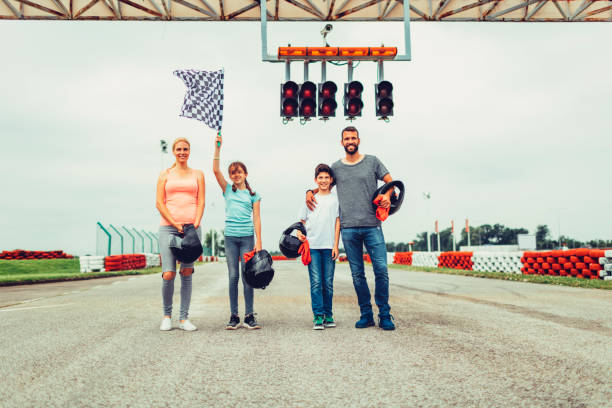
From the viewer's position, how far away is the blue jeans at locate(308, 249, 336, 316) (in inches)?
204

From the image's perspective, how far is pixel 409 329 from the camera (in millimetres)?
4871

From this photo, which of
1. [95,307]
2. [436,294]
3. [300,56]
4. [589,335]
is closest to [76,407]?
[589,335]

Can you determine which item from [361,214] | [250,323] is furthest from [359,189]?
[250,323]

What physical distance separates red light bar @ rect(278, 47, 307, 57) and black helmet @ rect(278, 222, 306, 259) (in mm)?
5771

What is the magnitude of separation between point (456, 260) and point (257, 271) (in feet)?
60.1

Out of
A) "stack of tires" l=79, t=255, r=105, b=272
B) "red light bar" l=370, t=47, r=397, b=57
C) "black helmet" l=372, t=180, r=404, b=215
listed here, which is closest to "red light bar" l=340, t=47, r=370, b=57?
"red light bar" l=370, t=47, r=397, b=57

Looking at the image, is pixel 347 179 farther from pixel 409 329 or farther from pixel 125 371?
pixel 125 371

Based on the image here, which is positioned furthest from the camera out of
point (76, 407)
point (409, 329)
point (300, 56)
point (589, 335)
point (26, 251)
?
point (26, 251)

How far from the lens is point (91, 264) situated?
22.1m

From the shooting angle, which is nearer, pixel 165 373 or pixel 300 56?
pixel 165 373

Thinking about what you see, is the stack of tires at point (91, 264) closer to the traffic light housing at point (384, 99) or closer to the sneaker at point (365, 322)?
the traffic light housing at point (384, 99)

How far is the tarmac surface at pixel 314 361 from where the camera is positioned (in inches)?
107

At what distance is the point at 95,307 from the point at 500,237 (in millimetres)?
153416

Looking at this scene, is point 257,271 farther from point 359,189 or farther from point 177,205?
point 359,189
